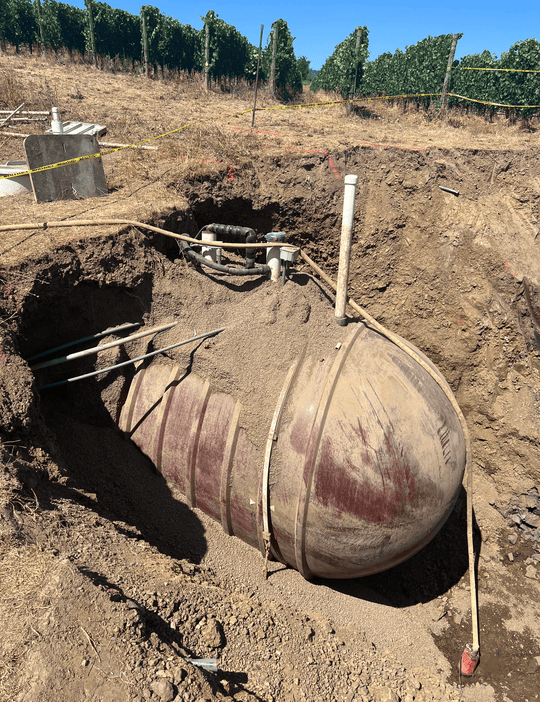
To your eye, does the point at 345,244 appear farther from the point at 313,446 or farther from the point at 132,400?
the point at 132,400

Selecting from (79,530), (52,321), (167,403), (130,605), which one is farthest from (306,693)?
(52,321)

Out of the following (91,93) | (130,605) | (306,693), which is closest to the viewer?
(130,605)

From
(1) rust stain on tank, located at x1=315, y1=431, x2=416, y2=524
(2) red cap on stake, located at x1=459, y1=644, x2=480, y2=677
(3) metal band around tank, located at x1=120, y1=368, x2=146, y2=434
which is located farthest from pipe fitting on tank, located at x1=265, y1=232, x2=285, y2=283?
(2) red cap on stake, located at x1=459, y1=644, x2=480, y2=677

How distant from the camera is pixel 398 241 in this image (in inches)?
403

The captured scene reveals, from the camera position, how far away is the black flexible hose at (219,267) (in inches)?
239

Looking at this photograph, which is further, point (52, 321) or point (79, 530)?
point (52, 321)

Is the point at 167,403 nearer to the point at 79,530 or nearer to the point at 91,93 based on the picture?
the point at 79,530

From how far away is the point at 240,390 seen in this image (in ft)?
17.6

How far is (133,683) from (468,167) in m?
11.5

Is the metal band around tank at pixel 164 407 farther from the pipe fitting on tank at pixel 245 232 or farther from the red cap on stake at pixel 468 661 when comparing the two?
the red cap on stake at pixel 468 661

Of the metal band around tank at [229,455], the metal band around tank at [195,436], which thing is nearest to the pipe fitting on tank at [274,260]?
the metal band around tank at [195,436]

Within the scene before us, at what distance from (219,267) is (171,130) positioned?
26.7 ft

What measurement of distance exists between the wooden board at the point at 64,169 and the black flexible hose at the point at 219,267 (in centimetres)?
292

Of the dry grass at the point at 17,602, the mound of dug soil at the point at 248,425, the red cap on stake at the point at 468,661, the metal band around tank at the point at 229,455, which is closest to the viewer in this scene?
the dry grass at the point at 17,602
